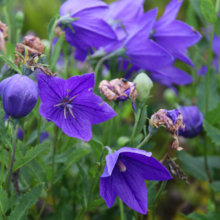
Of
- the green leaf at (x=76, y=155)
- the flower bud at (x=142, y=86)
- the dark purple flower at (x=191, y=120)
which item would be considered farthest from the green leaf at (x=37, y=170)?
the dark purple flower at (x=191, y=120)

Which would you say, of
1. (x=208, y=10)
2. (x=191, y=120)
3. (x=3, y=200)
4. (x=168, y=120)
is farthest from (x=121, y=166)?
(x=208, y=10)

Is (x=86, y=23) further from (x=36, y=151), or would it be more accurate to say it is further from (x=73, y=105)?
(x=36, y=151)

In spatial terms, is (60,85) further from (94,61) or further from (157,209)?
Answer: (157,209)

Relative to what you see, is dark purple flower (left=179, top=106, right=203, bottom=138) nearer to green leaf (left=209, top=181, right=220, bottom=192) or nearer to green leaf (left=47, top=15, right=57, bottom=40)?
green leaf (left=209, top=181, right=220, bottom=192)

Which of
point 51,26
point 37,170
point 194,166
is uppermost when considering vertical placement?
point 51,26

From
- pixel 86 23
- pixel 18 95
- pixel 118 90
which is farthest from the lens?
pixel 86 23

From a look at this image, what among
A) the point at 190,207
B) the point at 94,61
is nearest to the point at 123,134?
the point at 94,61

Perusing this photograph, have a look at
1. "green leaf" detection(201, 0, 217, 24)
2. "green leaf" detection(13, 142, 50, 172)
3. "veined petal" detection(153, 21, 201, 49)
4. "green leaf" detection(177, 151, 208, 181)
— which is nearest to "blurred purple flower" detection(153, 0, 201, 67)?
"veined petal" detection(153, 21, 201, 49)

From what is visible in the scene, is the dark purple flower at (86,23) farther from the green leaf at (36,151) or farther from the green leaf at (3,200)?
the green leaf at (3,200)
